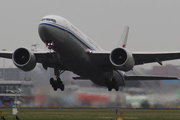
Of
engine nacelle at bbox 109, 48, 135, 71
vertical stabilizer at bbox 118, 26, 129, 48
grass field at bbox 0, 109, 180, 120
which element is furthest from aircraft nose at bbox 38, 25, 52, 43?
vertical stabilizer at bbox 118, 26, 129, 48

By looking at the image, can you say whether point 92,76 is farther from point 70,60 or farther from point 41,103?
point 41,103

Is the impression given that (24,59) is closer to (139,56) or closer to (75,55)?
(75,55)

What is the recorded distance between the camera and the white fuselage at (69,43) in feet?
88.3

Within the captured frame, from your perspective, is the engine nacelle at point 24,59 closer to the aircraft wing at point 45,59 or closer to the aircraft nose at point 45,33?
the aircraft wing at point 45,59

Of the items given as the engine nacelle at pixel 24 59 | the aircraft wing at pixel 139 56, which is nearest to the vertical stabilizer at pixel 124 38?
the aircraft wing at pixel 139 56

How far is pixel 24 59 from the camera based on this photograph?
30688 millimetres

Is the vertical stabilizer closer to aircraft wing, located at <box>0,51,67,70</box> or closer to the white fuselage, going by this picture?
the white fuselage

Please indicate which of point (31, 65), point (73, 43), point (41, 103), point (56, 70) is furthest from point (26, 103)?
point (73, 43)

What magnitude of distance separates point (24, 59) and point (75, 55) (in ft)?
15.9

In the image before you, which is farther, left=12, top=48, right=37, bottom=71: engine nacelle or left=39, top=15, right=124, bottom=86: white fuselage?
left=12, top=48, right=37, bottom=71: engine nacelle

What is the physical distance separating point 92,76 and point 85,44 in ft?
13.3

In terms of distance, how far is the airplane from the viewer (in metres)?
27.3

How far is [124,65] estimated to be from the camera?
2931cm

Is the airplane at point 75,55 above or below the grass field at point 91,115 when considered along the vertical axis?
above
